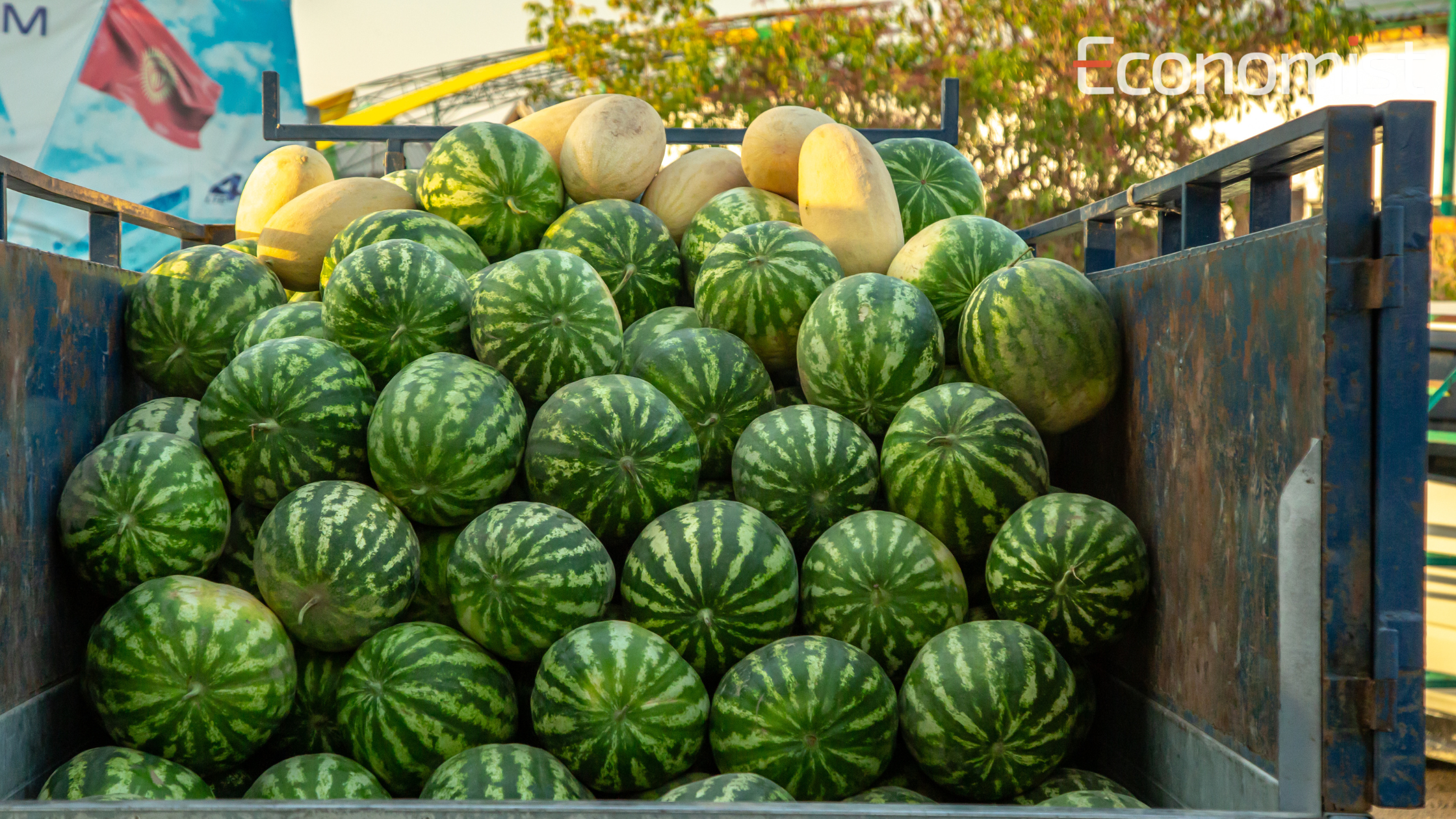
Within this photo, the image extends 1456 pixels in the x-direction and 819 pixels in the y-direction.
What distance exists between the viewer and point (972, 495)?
2570 millimetres

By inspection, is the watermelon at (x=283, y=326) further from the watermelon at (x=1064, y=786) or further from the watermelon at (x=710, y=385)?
the watermelon at (x=1064, y=786)

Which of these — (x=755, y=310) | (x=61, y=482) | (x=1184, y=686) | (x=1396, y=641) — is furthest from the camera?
(x=755, y=310)

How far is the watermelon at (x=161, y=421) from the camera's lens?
278 centimetres

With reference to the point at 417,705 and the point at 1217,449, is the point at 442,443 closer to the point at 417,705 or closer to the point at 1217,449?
the point at 417,705

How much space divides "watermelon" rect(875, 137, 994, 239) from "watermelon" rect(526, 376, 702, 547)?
1402 millimetres

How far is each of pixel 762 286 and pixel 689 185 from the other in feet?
2.93

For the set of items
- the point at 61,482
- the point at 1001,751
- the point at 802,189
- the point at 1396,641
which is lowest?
the point at 1001,751

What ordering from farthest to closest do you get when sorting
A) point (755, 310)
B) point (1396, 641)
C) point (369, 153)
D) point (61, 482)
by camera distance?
point (369, 153), point (755, 310), point (61, 482), point (1396, 641)

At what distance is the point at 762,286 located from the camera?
9.91 feet

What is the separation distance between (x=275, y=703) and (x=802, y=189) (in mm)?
2189

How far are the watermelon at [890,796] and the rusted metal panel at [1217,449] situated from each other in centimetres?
57

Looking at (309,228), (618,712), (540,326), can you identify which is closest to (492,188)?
(309,228)

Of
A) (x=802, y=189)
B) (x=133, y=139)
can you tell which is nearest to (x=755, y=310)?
(x=802, y=189)

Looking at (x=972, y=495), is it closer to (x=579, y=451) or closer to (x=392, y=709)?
(x=579, y=451)
